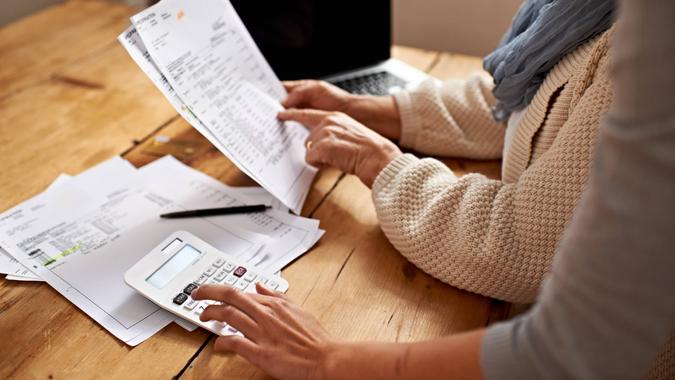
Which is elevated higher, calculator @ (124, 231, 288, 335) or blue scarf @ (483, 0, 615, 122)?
blue scarf @ (483, 0, 615, 122)

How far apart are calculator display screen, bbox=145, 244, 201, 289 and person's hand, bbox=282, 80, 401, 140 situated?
1.16ft

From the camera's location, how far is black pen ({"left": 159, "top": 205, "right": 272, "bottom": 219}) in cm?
84

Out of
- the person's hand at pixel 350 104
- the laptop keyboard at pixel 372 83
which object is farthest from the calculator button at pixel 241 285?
the laptop keyboard at pixel 372 83

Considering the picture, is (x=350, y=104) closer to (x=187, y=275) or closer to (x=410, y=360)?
(x=187, y=275)

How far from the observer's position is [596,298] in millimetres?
413

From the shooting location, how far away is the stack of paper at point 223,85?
0.80 m

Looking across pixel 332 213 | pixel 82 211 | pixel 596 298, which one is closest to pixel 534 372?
pixel 596 298

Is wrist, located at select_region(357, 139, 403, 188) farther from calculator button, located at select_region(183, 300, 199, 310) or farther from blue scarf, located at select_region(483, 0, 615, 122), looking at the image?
calculator button, located at select_region(183, 300, 199, 310)

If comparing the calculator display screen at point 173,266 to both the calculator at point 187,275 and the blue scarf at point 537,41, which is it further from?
the blue scarf at point 537,41

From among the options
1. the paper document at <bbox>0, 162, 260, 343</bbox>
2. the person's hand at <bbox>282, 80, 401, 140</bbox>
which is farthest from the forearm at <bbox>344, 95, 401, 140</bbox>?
the paper document at <bbox>0, 162, 260, 343</bbox>

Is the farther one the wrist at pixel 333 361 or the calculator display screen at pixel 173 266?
the calculator display screen at pixel 173 266

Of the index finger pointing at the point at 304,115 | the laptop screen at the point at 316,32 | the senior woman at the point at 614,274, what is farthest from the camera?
the laptop screen at the point at 316,32

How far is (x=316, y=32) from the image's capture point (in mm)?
1179

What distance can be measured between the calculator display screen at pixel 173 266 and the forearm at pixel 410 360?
240mm
